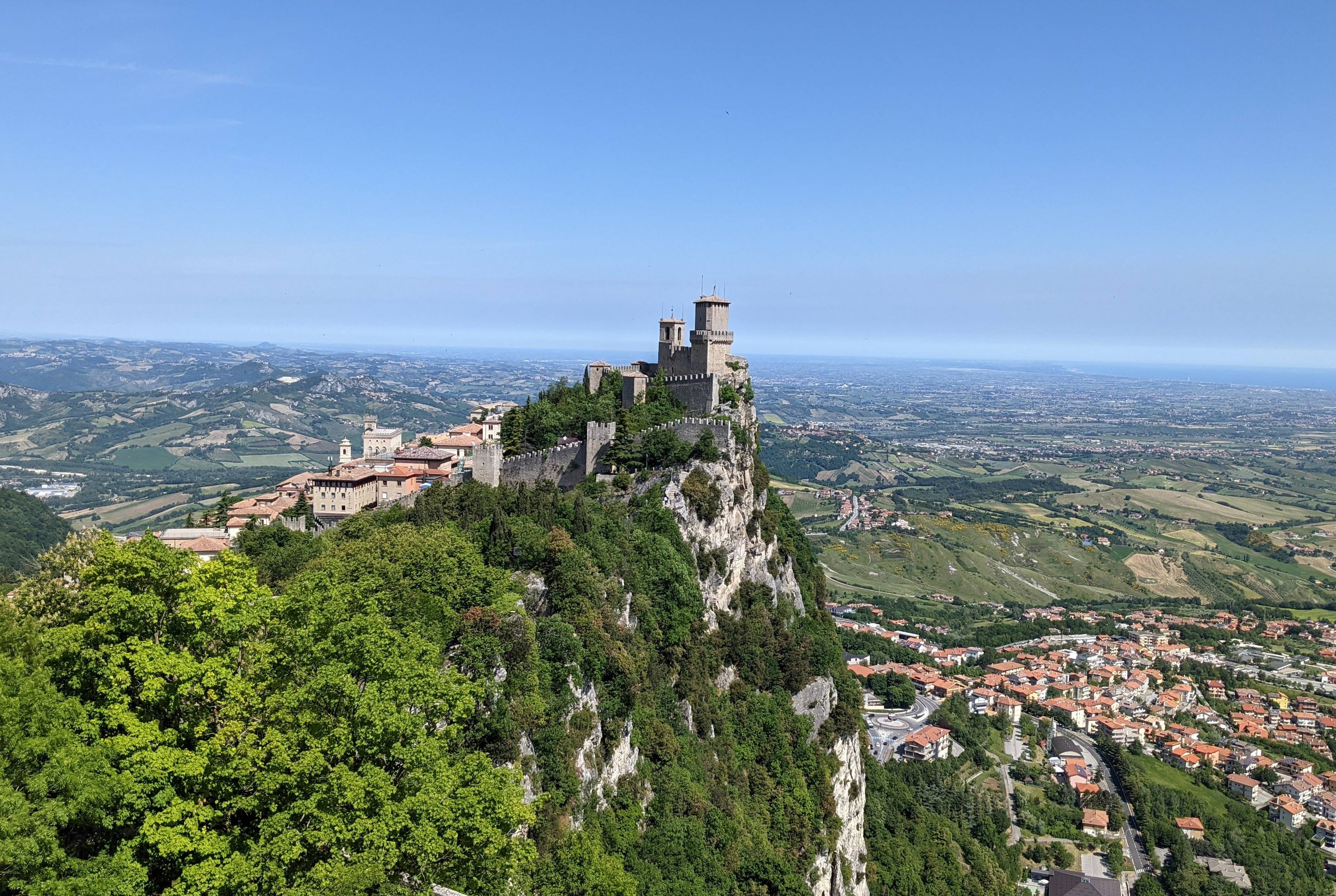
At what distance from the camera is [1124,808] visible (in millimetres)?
76375

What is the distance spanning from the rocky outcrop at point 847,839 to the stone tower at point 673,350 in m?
25.5

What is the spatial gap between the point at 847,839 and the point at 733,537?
18.9 metres

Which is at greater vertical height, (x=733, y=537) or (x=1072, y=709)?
(x=733, y=537)

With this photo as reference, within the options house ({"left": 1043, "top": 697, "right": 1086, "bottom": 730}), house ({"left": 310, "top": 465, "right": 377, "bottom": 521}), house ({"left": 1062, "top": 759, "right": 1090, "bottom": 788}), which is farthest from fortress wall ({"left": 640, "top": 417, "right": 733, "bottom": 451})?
house ({"left": 1043, "top": 697, "right": 1086, "bottom": 730})

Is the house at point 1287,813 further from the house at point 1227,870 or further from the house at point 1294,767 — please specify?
the house at point 1227,870

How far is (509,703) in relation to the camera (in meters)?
25.5

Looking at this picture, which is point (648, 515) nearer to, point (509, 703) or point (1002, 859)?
point (509, 703)

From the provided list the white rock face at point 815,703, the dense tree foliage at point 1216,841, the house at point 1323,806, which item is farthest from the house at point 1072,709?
the white rock face at point 815,703

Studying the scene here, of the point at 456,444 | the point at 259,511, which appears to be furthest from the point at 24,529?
the point at 456,444

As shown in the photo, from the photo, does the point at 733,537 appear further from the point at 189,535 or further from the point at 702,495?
the point at 189,535

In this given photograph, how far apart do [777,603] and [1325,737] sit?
7757 cm

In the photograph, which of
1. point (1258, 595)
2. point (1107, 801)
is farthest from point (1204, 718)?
point (1258, 595)

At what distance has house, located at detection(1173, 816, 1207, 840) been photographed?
71.4m

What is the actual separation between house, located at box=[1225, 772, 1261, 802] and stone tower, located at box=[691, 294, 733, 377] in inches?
2596
